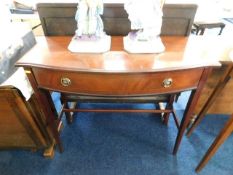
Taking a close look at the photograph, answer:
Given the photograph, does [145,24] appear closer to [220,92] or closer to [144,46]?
[144,46]

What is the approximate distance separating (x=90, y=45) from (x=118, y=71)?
10.7 inches

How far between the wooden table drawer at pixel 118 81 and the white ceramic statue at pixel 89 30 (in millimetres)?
169

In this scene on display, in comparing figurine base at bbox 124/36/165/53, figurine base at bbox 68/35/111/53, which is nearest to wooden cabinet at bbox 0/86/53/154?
figurine base at bbox 68/35/111/53

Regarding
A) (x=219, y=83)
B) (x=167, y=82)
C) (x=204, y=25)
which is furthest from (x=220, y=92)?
(x=204, y=25)

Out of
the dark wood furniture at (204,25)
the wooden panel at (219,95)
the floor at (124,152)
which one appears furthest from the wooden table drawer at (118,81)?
the dark wood furniture at (204,25)

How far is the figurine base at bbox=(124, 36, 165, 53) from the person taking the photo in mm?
935

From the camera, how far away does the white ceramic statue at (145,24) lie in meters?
0.89

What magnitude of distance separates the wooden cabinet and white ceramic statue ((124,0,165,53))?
0.68 metres

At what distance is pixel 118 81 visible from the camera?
0.87 meters

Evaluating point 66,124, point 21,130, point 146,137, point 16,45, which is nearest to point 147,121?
point 146,137

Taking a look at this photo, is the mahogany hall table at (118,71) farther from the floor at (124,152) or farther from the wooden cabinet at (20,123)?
the floor at (124,152)

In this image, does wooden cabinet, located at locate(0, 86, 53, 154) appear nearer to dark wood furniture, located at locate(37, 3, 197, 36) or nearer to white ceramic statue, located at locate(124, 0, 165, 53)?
dark wood furniture, located at locate(37, 3, 197, 36)

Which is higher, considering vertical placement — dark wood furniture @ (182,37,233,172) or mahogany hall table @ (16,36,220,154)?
mahogany hall table @ (16,36,220,154)

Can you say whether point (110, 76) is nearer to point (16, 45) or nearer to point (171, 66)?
point (171, 66)
